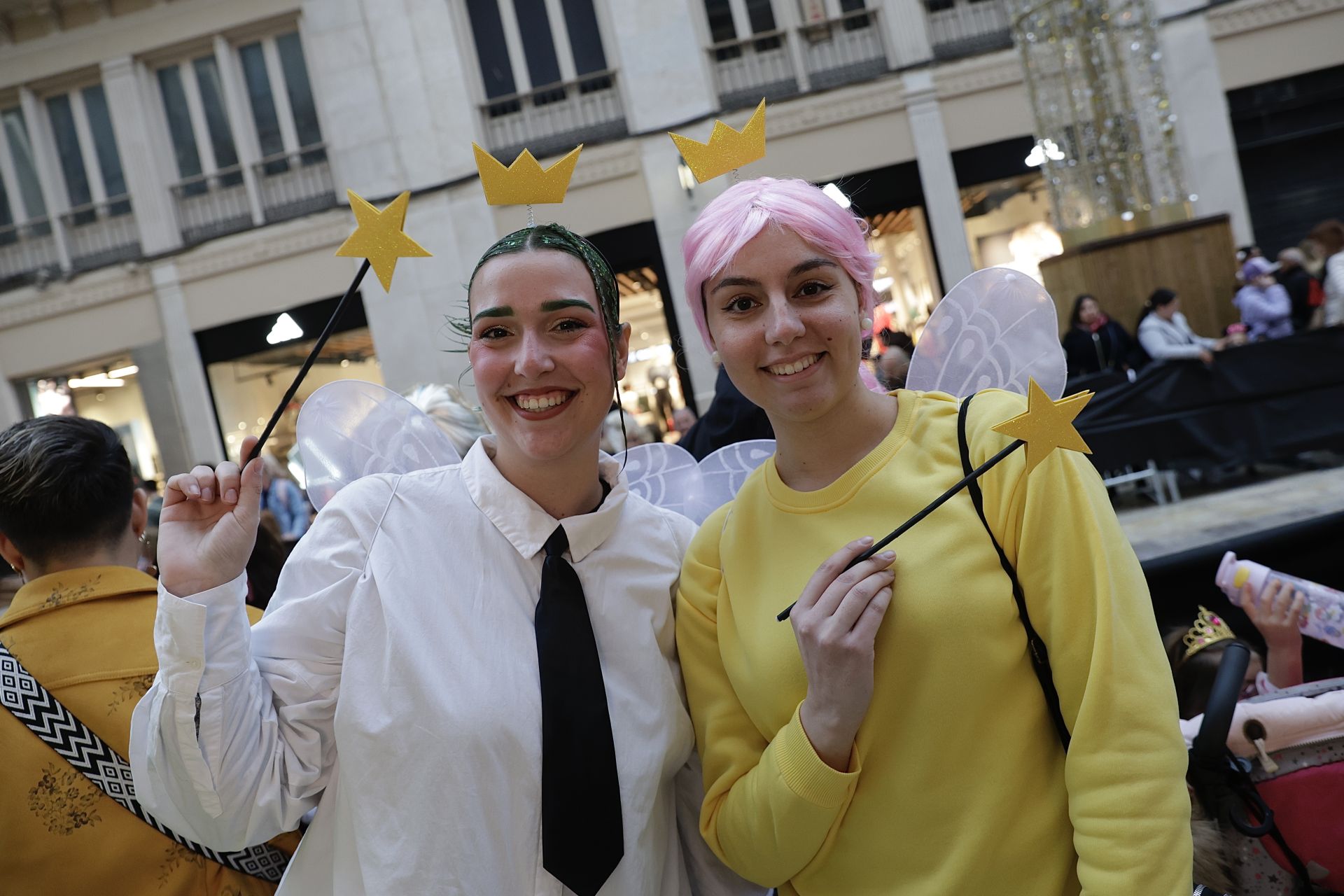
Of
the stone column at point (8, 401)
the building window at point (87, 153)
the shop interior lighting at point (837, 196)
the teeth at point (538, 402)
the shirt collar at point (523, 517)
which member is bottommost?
the shirt collar at point (523, 517)

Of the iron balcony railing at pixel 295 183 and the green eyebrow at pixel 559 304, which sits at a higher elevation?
the iron balcony railing at pixel 295 183

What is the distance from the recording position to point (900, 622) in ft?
4.43

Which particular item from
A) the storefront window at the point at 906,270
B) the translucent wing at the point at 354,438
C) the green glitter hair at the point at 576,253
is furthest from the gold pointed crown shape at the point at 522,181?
the storefront window at the point at 906,270

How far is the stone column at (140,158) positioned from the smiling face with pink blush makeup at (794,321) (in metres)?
13.3

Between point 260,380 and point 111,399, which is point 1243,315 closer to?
point 260,380

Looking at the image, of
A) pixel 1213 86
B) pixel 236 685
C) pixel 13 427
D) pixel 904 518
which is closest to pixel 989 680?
pixel 904 518

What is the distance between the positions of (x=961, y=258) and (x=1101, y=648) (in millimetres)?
11568

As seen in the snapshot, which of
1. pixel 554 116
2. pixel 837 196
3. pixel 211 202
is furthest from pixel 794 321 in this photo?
pixel 211 202

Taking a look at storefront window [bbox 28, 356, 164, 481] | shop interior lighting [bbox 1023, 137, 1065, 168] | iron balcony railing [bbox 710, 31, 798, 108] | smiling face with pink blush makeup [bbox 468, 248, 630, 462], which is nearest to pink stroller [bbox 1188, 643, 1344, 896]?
smiling face with pink blush makeup [bbox 468, 248, 630, 462]

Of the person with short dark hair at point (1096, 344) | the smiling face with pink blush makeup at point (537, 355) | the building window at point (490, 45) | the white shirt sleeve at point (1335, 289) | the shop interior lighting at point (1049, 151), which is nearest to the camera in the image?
the smiling face with pink blush makeup at point (537, 355)

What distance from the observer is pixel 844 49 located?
40.3 ft

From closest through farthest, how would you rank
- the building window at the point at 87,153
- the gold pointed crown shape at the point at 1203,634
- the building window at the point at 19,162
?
the gold pointed crown shape at the point at 1203,634, the building window at the point at 87,153, the building window at the point at 19,162

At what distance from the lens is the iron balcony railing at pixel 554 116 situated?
486 inches

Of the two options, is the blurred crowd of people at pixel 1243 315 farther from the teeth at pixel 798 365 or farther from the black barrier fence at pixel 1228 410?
the teeth at pixel 798 365
